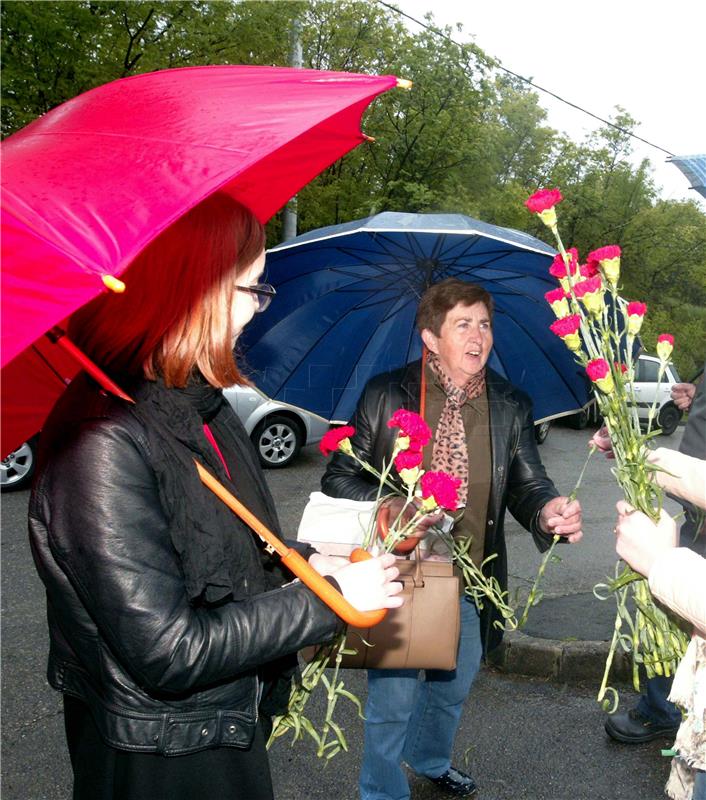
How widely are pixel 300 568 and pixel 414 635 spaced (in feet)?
2.97

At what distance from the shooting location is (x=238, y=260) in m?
1.78

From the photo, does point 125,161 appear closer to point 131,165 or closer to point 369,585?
point 131,165

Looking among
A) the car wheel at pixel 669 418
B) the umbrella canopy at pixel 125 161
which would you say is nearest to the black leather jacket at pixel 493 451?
the umbrella canopy at pixel 125 161

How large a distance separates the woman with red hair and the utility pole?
11088 millimetres

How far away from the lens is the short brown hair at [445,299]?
122 inches

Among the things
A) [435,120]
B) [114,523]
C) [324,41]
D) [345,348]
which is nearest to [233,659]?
[114,523]

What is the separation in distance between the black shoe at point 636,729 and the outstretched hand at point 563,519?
5.22 ft

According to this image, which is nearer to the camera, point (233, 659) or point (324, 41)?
point (233, 659)

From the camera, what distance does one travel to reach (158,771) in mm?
1696

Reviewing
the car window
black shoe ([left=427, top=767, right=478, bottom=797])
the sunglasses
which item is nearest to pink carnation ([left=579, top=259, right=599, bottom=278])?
the sunglasses

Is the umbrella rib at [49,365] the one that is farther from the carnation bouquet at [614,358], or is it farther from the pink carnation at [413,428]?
the carnation bouquet at [614,358]

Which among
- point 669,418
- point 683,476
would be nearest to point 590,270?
point 683,476

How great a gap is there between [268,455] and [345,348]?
279 inches

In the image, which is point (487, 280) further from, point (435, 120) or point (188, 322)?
point (435, 120)
